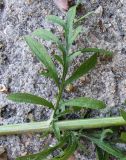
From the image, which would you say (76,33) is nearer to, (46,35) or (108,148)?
(46,35)

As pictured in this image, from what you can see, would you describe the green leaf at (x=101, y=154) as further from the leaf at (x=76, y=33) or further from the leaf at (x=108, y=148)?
the leaf at (x=76, y=33)

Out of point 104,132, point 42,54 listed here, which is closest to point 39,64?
point 42,54

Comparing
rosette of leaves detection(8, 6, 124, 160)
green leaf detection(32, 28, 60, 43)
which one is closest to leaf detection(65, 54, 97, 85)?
rosette of leaves detection(8, 6, 124, 160)

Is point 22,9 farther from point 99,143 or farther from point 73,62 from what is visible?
point 99,143

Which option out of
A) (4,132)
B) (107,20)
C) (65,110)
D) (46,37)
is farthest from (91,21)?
(4,132)

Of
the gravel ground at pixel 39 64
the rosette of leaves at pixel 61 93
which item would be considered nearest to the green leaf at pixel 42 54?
the rosette of leaves at pixel 61 93
